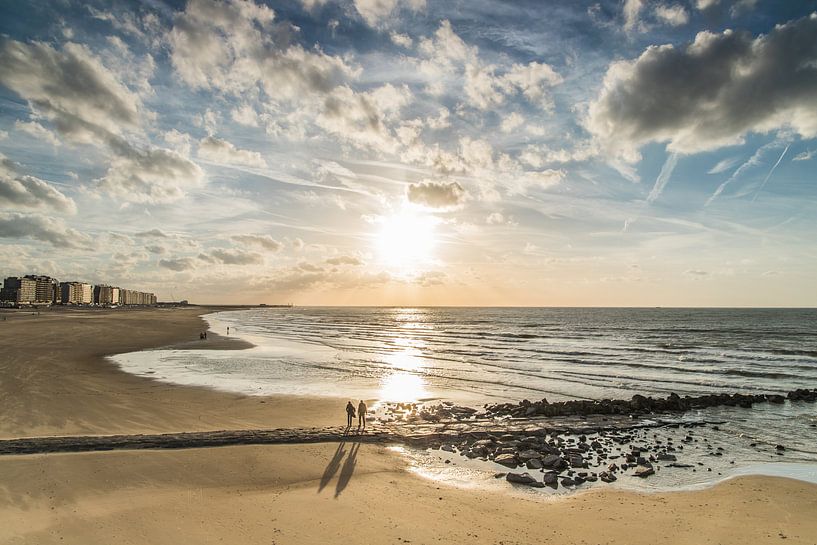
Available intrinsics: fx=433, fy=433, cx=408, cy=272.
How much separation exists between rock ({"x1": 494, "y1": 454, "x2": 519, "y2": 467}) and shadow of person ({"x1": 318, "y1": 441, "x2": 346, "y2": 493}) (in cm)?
605

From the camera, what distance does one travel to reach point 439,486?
1423 cm

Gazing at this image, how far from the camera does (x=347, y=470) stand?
50.1 feet

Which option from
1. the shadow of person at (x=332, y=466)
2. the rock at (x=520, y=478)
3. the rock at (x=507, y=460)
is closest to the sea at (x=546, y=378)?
the rock at (x=507, y=460)

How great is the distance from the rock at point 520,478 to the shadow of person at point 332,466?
603 centimetres

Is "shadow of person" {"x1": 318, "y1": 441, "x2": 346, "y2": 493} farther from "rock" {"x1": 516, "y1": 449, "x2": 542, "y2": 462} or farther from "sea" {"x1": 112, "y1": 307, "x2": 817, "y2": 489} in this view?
"rock" {"x1": 516, "y1": 449, "x2": 542, "y2": 462}

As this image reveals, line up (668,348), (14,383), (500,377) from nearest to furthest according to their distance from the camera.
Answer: (14,383) → (500,377) → (668,348)

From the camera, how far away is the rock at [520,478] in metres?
14.6

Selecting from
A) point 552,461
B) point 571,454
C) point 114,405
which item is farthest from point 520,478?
point 114,405

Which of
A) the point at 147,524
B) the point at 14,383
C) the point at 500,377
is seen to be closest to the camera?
the point at 147,524

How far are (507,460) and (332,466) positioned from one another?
664cm

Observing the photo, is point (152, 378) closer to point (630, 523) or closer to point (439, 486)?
point (439, 486)

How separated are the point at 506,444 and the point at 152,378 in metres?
28.5

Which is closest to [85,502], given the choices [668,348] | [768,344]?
[668,348]

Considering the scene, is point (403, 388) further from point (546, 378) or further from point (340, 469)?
point (340, 469)
